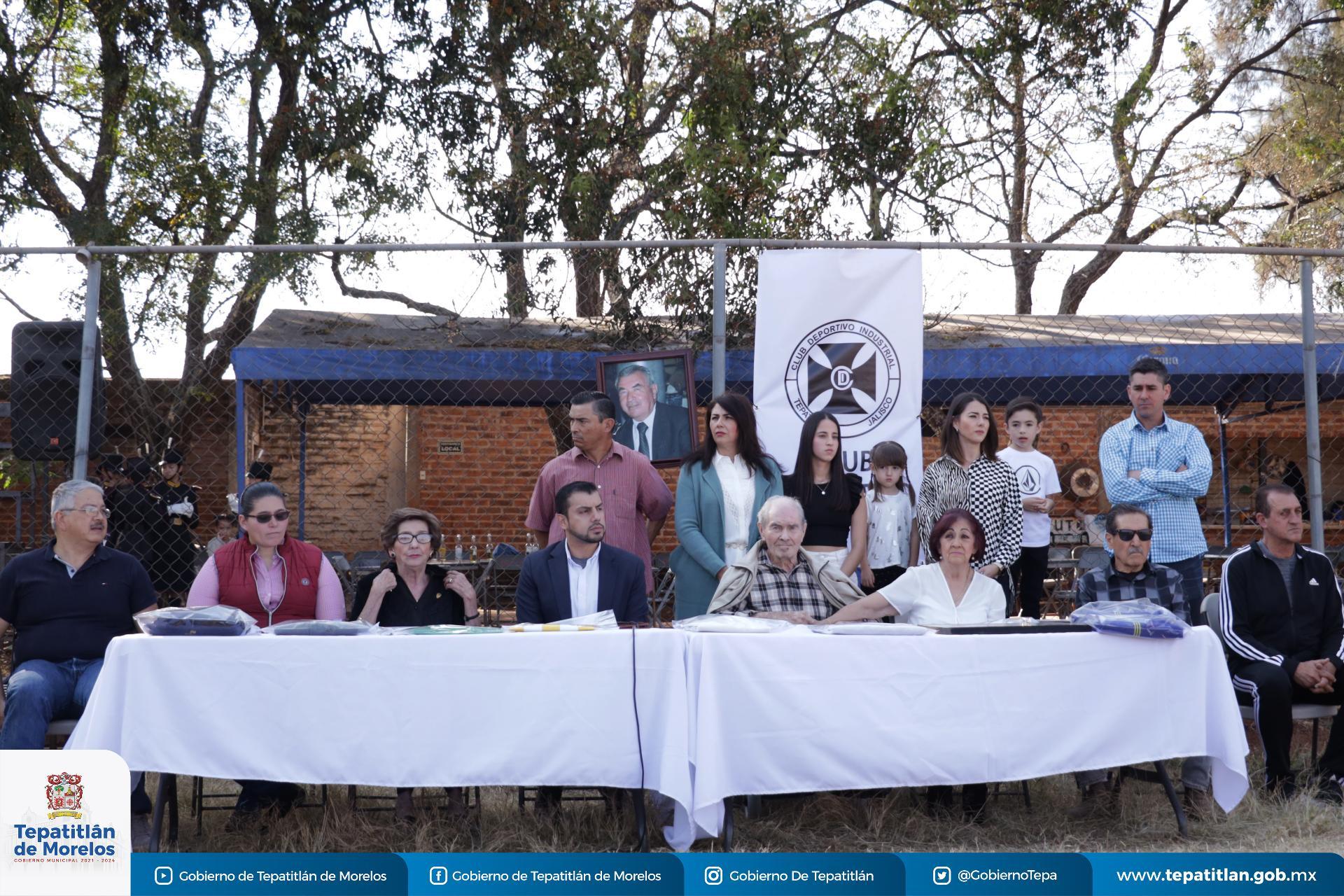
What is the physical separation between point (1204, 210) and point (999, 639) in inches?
440

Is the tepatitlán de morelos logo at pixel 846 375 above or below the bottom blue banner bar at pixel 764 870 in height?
above

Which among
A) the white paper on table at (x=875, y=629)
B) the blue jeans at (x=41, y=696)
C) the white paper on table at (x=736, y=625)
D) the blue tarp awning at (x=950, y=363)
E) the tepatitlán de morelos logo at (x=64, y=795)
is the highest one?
the blue tarp awning at (x=950, y=363)

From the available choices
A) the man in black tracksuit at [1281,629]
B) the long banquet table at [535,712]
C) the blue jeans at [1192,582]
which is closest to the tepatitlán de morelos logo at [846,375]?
the blue jeans at [1192,582]

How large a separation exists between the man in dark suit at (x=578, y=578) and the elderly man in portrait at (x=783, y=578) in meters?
0.32

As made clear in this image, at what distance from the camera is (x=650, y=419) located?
5848mm

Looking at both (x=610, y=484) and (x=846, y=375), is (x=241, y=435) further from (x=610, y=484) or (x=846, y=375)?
(x=846, y=375)

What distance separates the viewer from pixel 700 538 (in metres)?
4.92

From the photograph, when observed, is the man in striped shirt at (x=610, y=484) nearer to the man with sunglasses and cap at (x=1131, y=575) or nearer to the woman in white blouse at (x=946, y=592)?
the woman in white blouse at (x=946, y=592)

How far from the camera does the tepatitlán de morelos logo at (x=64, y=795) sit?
10.2 ft

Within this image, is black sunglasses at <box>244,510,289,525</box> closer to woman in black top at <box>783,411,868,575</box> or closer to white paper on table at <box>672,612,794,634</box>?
white paper on table at <box>672,612,794,634</box>

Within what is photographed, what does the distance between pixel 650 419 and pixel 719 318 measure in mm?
780

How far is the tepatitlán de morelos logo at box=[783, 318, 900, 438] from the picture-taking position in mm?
5453

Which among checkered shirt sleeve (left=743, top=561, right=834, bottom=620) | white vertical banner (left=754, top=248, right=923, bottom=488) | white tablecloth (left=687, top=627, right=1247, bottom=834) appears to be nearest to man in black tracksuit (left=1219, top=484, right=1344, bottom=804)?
white tablecloth (left=687, top=627, right=1247, bottom=834)

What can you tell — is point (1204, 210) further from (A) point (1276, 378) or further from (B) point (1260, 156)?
(A) point (1276, 378)
